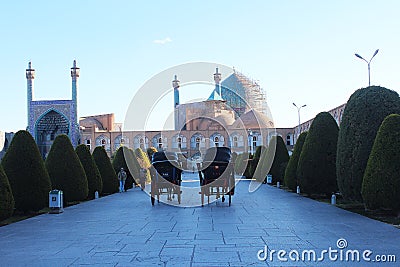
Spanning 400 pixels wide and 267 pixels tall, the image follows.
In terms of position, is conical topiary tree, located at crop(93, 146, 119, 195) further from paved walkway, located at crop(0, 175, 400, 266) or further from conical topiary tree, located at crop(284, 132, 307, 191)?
paved walkway, located at crop(0, 175, 400, 266)

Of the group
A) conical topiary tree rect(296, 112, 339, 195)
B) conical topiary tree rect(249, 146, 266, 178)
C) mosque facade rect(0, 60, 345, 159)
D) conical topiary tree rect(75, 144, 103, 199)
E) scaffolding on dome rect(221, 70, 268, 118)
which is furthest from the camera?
scaffolding on dome rect(221, 70, 268, 118)

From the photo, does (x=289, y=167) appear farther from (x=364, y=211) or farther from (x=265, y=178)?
(x=265, y=178)

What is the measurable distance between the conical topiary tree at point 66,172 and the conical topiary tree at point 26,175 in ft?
6.83

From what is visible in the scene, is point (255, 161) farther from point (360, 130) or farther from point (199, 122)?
point (199, 122)

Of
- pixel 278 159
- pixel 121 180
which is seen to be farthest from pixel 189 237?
pixel 278 159

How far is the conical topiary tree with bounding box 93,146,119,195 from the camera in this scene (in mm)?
19487

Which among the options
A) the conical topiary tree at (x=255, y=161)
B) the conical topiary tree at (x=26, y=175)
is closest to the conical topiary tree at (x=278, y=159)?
the conical topiary tree at (x=255, y=161)

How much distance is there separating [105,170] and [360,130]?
1101cm

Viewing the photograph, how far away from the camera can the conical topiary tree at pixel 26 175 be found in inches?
466

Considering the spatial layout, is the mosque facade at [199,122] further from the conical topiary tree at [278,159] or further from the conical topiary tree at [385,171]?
the conical topiary tree at [385,171]

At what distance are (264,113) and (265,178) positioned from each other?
35.4 metres

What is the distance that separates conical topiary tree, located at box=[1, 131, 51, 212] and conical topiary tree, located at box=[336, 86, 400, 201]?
7223 millimetres

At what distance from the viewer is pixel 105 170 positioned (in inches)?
775

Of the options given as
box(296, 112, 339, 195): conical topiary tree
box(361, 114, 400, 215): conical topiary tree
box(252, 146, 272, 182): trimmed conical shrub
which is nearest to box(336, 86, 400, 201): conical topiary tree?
box(361, 114, 400, 215): conical topiary tree
